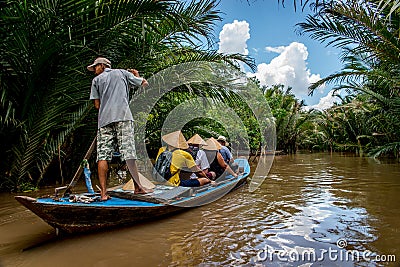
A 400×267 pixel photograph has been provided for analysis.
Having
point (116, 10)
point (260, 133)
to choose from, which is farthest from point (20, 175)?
point (260, 133)

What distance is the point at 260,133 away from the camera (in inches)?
789

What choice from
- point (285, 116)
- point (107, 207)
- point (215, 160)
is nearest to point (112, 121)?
point (107, 207)

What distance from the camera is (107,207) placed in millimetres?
3844

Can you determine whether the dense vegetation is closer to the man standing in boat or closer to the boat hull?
the man standing in boat

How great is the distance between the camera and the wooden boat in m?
3.57

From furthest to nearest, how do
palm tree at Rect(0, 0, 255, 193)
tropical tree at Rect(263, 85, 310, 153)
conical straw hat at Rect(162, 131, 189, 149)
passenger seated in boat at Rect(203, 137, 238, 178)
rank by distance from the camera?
tropical tree at Rect(263, 85, 310, 153) → passenger seated in boat at Rect(203, 137, 238, 178) → conical straw hat at Rect(162, 131, 189, 149) → palm tree at Rect(0, 0, 255, 193)

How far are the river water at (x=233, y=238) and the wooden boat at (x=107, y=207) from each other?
0.45ft

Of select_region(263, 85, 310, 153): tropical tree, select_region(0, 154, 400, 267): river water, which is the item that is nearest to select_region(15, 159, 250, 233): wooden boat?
select_region(0, 154, 400, 267): river water

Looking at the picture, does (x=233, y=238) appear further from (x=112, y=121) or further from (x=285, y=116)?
(x=285, y=116)

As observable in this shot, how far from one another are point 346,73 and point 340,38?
7.02 ft

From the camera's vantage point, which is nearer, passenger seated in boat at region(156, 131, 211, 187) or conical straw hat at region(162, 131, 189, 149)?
passenger seated in boat at region(156, 131, 211, 187)

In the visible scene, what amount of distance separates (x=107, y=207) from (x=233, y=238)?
1.46m

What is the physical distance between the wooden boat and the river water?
0.14 metres

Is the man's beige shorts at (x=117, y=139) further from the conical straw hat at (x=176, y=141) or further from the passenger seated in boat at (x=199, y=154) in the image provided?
→ the passenger seated in boat at (x=199, y=154)
